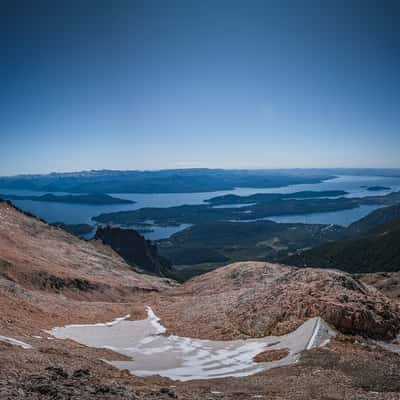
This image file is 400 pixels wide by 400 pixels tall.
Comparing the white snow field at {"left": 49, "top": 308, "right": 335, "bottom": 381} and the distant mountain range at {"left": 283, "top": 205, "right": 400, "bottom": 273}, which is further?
the distant mountain range at {"left": 283, "top": 205, "right": 400, "bottom": 273}

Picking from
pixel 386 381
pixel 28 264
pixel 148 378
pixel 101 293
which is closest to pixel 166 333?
pixel 148 378

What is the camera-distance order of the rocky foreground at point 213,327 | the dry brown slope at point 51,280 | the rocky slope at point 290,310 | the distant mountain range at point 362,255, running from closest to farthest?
the rocky foreground at point 213,327
the rocky slope at point 290,310
the dry brown slope at point 51,280
the distant mountain range at point 362,255

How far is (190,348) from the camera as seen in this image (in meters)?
18.6

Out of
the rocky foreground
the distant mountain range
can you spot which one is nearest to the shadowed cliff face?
the distant mountain range

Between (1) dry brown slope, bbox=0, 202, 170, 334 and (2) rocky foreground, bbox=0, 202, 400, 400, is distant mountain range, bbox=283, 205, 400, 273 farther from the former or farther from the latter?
(2) rocky foreground, bbox=0, 202, 400, 400

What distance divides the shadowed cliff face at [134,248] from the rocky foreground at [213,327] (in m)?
74.2

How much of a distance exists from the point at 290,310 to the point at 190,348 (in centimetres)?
608

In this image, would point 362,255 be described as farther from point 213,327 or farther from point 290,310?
point 213,327

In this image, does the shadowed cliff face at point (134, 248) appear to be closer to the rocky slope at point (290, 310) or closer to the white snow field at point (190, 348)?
the rocky slope at point (290, 310)

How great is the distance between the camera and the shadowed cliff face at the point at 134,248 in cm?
11781

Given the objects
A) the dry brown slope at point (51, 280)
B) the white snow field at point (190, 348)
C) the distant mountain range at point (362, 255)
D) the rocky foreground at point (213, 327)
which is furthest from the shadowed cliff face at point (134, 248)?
the white snow field at point (190, 348)

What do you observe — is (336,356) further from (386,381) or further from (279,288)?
(279,288)

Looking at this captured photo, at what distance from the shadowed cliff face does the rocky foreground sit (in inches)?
2922

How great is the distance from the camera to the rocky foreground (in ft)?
35.0
